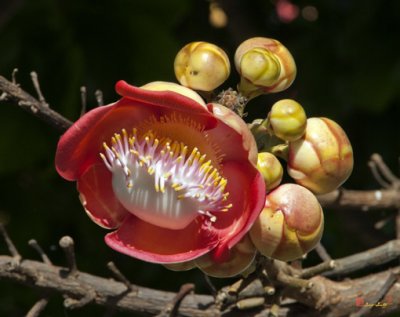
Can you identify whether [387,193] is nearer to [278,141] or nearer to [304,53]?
[304,53]

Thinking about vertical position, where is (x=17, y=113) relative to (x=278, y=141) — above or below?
below

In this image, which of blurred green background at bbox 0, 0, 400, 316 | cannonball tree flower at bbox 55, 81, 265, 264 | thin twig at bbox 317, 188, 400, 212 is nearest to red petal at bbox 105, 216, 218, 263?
cannonball tree flower at bbox 55, 81, 265, 264

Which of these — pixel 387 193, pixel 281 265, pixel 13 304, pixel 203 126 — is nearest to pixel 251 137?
pixel 203 126

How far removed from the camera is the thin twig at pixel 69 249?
4.30 ft

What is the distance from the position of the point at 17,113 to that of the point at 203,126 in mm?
1123

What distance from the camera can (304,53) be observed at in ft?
8.25

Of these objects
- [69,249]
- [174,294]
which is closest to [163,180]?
[69,249]

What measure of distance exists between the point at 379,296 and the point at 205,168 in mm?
511

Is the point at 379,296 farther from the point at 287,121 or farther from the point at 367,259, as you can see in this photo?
the point at 287,121

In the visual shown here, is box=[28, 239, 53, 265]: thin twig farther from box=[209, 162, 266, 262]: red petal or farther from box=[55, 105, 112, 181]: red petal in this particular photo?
box=[209, 162, 266, 262]: red petal

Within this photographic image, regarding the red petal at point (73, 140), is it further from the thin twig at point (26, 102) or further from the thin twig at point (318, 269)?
the thin twig at point (318, 269)

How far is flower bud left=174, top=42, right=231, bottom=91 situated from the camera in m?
1.19

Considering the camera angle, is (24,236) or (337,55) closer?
(24,236)

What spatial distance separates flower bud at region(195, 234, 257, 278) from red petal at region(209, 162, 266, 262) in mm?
12
